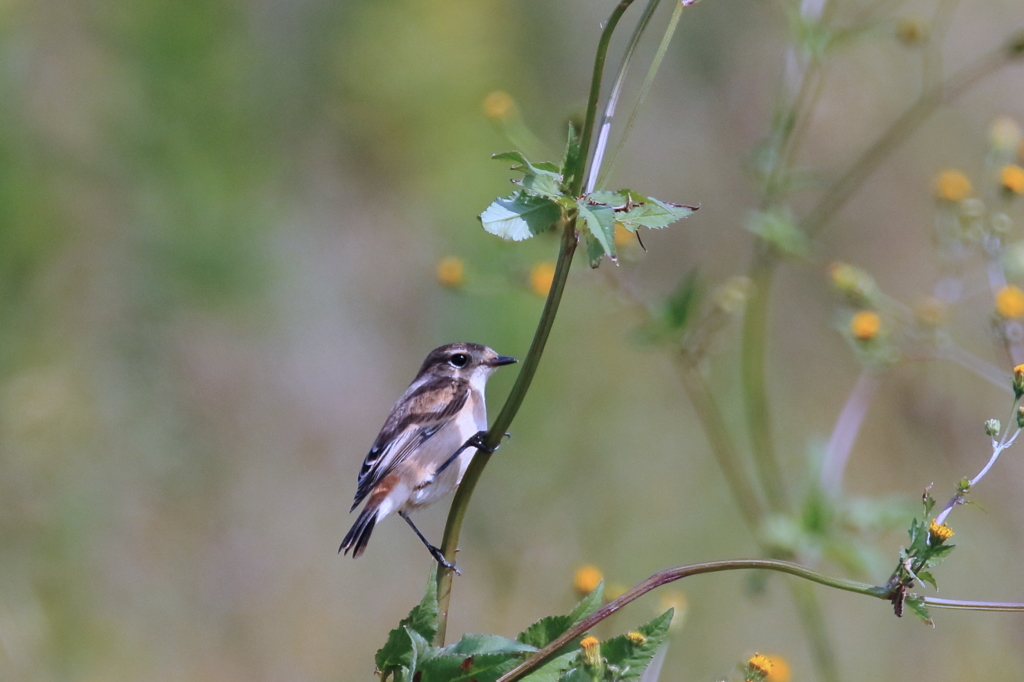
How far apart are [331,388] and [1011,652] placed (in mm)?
5462

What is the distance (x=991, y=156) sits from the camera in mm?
4414

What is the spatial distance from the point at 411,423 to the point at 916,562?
2668mm

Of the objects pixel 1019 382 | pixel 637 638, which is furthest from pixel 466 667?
pixel 1019 382

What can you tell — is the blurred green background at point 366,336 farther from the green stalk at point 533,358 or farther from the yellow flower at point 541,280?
the green stalk at point 533,358

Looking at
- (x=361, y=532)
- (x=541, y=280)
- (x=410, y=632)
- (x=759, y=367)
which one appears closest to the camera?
(x=410, y=632)

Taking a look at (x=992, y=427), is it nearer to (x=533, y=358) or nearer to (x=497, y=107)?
(x=533, y=358)

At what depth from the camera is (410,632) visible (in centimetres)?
201

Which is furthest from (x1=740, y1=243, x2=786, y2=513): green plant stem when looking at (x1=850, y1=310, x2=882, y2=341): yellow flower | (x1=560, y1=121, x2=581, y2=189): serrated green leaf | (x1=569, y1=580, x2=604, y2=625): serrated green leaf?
(x1=569, y1=580, x2=604, y2=625): serrated green leaf

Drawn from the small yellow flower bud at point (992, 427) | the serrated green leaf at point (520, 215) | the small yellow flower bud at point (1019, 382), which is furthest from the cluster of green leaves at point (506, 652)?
the small yellow flower bud at point (1019, 382)

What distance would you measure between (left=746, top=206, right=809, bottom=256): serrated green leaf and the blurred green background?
1711 mm

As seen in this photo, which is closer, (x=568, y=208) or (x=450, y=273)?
(x=568, y=208)

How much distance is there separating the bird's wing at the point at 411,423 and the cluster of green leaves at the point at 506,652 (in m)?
1.86

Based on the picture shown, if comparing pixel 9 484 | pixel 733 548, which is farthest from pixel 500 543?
pixel 9 484

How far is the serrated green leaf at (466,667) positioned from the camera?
2.05 m
